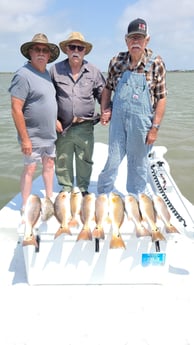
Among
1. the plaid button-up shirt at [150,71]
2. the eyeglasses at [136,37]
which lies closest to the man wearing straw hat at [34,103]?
the plaid button-up shirt at [150,71]

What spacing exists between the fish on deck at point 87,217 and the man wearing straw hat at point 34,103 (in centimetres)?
97

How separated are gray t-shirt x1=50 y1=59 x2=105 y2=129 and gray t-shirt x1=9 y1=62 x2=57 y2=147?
0.27 m

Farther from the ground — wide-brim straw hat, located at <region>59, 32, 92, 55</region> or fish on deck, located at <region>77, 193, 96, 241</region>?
wide-brim straw hat, located at <region>59, 32, 92, 55</region>

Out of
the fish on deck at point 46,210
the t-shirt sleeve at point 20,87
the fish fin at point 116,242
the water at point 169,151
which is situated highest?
the t-shirt sleeve at point 20,87

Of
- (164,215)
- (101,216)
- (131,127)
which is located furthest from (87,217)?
(131,127)

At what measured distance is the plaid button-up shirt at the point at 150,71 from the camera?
11.3 feet

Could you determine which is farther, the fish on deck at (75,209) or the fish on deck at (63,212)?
the fish on deck at (75,209)

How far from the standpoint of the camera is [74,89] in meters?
3.80

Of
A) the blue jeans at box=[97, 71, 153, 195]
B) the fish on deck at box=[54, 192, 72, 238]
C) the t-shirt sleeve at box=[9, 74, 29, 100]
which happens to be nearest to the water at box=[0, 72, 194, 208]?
the blue jeans at box=[97, 71, 153, 195]

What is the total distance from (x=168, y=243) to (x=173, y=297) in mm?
417

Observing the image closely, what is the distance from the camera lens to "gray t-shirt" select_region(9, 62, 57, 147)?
3223mm

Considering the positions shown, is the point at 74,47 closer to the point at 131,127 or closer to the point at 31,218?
the point at 131,127

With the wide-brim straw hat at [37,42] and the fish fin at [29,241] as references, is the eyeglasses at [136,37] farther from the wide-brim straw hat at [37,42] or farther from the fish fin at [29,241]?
the fish fin at [29,241]

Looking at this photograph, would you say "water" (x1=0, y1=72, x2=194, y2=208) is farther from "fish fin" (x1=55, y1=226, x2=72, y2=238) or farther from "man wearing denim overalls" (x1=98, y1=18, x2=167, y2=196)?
"fish fin" (x1=55, y1=226, x2=72, y2=238)
